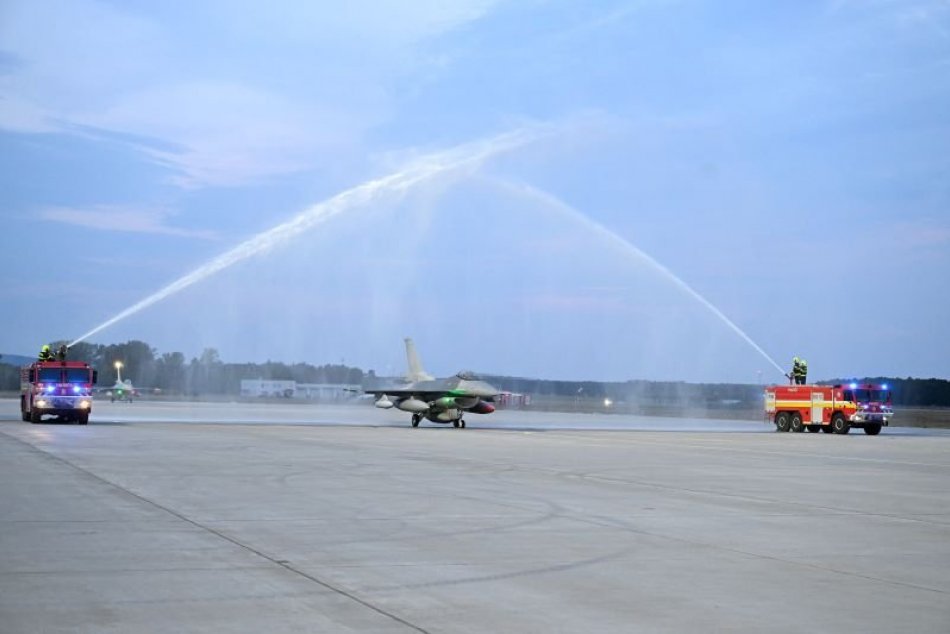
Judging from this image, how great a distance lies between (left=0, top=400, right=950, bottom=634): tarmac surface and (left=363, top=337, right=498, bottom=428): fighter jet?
96.4 feet

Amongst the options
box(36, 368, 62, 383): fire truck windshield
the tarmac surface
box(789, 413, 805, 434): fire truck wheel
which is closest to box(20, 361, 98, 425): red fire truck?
box(36, 368, 62, 383): fire truck windshield

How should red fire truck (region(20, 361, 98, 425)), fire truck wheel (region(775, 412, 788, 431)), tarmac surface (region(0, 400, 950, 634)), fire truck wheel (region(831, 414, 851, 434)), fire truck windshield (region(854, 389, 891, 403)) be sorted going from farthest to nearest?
fire truck wheel (region(775, 412, 788, 431)) → fire truck windshield (region(854, 389, 891, 403)) → fire truck wheel (region(831, 414, 851, 434)) → red fire truck (region(20, 361, 98, 425)) → tarmac surface (region(0, 400, 950, 634))

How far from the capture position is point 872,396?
5747 cm

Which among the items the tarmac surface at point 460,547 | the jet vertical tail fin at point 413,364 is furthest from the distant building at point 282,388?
the tarmac surface at point 460,547

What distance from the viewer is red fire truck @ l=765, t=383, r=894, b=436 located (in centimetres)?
5712

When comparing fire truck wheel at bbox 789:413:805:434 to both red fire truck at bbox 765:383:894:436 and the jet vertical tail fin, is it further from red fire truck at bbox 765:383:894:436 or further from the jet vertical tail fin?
the jet vertical tail fin

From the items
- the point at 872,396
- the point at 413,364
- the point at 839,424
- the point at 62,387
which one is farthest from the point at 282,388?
the point at 872,396

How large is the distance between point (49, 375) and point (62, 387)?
0.78 meters

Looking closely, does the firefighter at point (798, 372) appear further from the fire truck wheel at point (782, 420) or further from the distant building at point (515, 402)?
→ the distant building at point (515, 402)

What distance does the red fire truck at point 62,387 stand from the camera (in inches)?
1917

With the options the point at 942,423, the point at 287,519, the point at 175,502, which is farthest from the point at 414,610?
the point at 942,423

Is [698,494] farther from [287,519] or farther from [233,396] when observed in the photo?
[233,396]

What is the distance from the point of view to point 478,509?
17844 mm

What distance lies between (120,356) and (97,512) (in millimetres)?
163592
